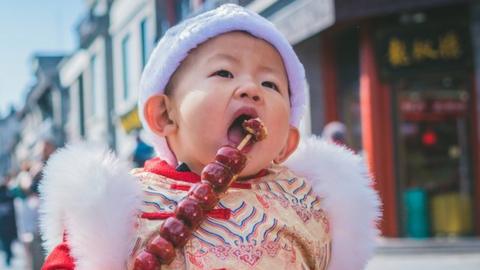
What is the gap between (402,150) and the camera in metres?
12.8

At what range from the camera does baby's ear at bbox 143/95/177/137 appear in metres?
2.14

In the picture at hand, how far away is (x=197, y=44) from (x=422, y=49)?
10.6 metres

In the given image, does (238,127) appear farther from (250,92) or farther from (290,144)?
(290,144)

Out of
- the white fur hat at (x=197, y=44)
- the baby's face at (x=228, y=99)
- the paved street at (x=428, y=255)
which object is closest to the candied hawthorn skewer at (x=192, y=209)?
the baby's face at (x=228, y=99)

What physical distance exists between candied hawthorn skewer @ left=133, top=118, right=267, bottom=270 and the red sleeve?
0.71 ft

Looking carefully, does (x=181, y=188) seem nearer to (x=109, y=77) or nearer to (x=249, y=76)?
(x=249, y=76)

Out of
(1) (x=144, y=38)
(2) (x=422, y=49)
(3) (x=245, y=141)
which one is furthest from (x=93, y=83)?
(3) (x=245, y=141)

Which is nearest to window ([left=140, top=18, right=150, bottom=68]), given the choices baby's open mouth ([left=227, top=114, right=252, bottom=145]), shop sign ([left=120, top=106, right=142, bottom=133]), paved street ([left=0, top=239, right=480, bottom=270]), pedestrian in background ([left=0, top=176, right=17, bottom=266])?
shop sign ([left=120, top=106, right=142, bottom=133])

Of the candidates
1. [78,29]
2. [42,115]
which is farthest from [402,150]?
[42,115]

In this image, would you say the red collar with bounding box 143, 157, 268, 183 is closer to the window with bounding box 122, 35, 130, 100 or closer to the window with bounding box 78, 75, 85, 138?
the window with bounding box 122, 35, 130, 100

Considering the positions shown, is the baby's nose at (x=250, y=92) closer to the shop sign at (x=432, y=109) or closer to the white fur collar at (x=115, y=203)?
the white fur collar at (x=115, y=203)

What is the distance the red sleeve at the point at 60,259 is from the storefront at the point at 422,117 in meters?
10.7

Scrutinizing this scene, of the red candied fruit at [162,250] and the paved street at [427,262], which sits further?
the paved street at [427,262]

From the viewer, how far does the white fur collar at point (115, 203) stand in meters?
1.93
